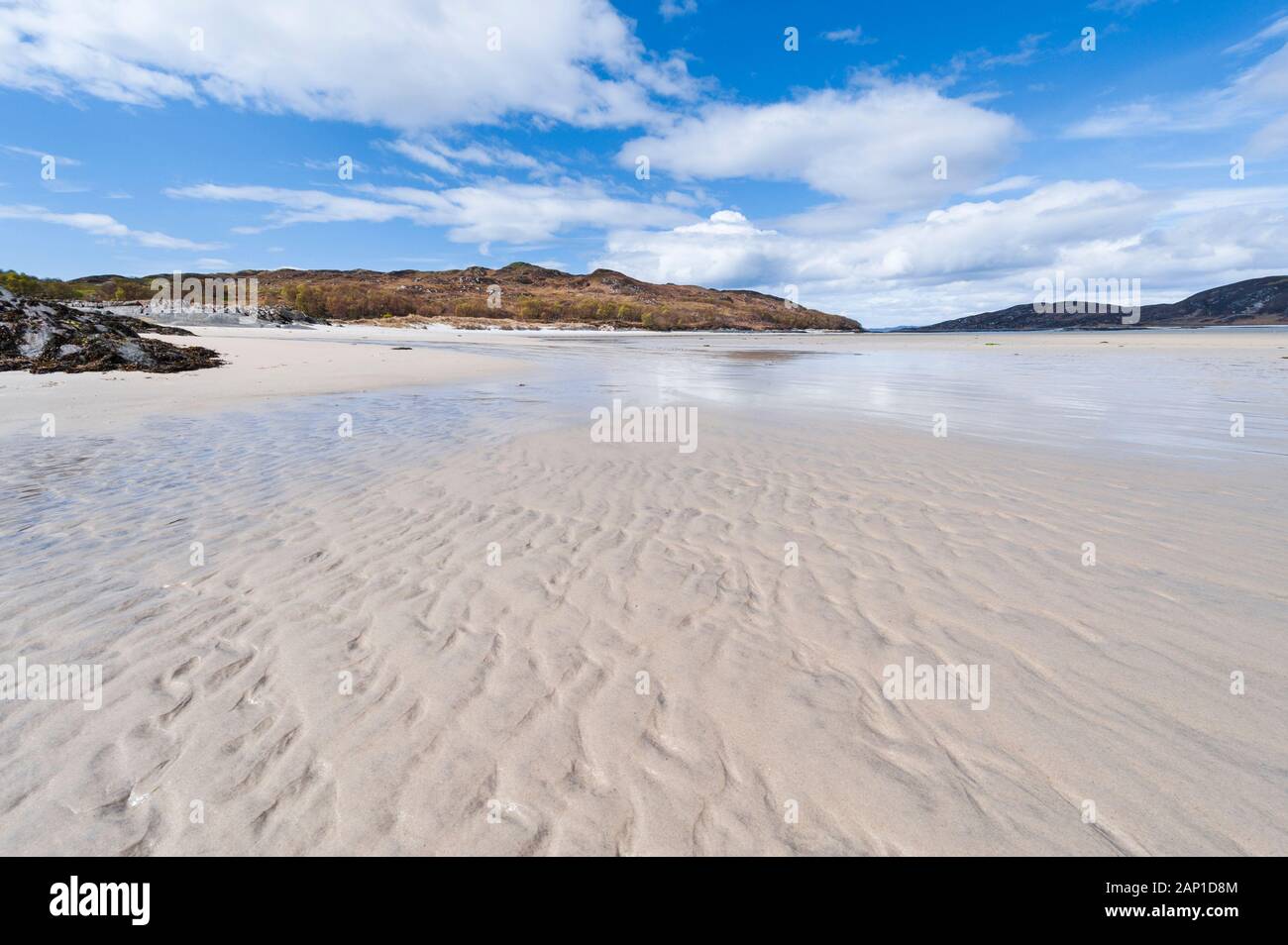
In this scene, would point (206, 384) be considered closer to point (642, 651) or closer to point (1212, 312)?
point (642, 651)

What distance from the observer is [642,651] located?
3830 mm

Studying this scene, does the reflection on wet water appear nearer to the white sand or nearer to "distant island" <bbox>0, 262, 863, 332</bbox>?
the white sand

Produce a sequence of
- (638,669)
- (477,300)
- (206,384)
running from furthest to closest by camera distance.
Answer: (477,300) → (206,384) → (638,669)

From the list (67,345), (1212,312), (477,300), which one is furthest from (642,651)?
(1212,312)

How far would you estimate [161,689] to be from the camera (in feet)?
11.0

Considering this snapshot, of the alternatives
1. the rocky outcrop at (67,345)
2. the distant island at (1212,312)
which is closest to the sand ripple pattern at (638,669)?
the rocky outcrop at (67,345)

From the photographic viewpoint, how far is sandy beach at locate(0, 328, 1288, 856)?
8.30ft

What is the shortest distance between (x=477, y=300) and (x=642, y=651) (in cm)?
13098

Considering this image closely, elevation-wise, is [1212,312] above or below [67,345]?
above

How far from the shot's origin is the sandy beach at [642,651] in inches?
99.6

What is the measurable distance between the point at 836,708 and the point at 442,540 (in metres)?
4.03

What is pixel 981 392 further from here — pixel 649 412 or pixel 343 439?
pixel 343 439

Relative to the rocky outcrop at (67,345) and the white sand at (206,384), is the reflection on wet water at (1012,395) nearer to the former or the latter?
the white sand at (206,384)

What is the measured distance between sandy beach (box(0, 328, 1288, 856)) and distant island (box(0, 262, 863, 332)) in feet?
179
